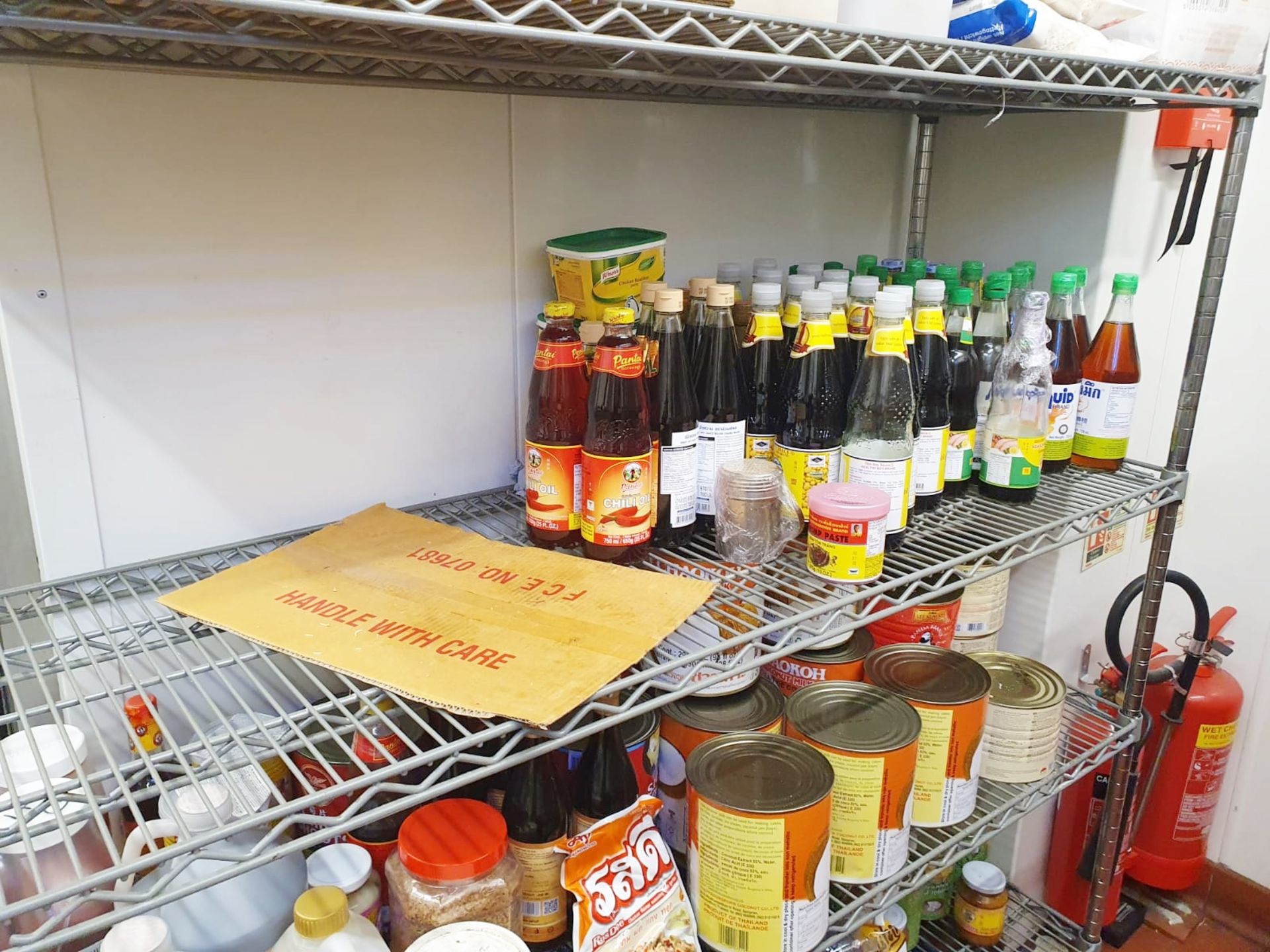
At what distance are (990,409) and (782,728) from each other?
525 mm

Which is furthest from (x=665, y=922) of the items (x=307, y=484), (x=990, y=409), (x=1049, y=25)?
(x=1049, y=25)

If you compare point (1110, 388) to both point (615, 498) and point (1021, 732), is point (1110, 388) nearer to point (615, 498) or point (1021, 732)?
point (1021, 732)

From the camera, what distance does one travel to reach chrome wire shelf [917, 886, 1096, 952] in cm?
141

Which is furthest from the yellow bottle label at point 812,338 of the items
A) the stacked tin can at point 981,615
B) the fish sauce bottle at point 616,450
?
the stacked tin can at point 981,615

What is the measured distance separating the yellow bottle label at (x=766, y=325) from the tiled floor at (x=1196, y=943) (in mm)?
1410

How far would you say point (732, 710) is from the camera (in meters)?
0.98

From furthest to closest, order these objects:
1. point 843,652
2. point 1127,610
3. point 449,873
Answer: point 1127,610 < point 843,652 < point 449,873

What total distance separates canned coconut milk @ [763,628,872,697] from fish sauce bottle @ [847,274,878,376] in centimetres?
33

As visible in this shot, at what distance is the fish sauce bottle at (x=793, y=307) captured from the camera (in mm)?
1088

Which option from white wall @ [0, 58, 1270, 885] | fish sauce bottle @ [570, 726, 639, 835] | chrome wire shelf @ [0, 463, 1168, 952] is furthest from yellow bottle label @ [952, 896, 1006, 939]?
fish sauce bottle @ [570, 726, 639, 835]

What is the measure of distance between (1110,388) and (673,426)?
0.67 meters

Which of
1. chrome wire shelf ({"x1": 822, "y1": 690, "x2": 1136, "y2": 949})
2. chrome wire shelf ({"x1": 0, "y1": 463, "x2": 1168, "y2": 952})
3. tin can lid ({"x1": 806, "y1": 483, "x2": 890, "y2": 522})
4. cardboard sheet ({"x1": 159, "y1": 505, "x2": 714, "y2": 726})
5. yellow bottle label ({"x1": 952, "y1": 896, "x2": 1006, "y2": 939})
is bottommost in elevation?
yellow bottle label ({"x1": 952, "y1": 896, "x2": 1006, "y2": 939})

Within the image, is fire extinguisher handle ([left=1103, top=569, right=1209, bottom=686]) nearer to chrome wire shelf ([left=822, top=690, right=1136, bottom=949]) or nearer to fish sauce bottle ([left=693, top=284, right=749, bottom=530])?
chrome wire shelf ([left=822, top=690, right=1136, bottom=949])

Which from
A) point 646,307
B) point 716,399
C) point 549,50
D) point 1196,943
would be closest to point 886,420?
point 716,399
